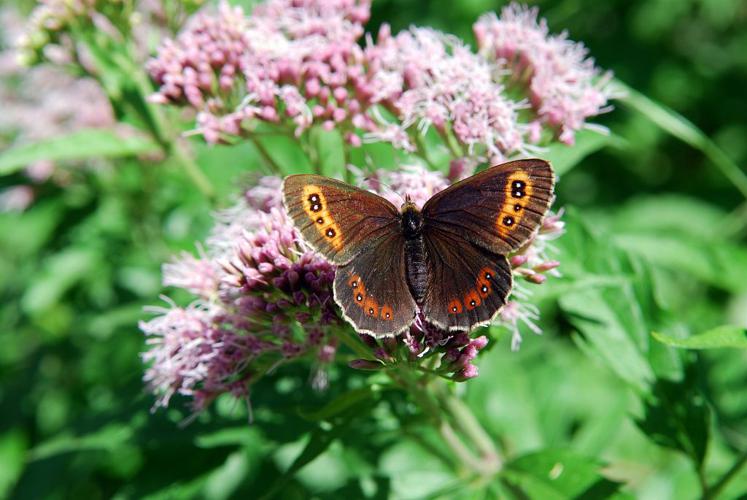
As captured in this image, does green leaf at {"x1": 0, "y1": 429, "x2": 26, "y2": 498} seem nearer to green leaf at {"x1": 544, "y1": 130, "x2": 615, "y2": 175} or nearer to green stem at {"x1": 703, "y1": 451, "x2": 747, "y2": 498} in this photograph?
green leaf at {"x1": 544, "y1": 130, "x2": 615, "y2": 175}

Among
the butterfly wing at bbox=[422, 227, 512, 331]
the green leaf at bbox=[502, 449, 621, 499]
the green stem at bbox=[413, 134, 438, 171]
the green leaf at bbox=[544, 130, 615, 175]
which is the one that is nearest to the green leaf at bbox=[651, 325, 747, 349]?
the butterfly wing at bbox=[422, 227, 512, 331]

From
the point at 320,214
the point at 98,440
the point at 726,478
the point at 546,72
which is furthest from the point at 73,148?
the point at 726,478

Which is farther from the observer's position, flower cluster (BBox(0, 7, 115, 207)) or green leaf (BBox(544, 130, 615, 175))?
flower cluster (BBox(0, 7, 115, 207))

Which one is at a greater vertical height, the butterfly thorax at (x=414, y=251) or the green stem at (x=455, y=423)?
the butterfly thorax at (x=414, y=251)

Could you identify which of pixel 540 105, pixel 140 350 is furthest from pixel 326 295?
pixel 140 350

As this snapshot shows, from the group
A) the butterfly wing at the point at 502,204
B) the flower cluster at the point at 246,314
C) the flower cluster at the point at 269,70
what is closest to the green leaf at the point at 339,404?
the flower cluster at the point at 246,314

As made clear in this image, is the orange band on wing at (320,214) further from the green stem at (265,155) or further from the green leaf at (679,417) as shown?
the green leaf at (679,417)

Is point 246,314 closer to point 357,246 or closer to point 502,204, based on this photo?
point 357,246
